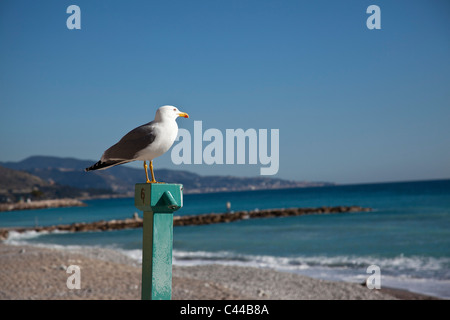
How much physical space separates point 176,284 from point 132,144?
803cm

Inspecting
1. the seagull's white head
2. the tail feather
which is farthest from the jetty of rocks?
the seagull's white head

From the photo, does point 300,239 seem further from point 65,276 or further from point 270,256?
point 65,276

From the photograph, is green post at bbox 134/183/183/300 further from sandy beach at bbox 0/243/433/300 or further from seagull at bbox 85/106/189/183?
sandy beach at bbox 0/243/433/300

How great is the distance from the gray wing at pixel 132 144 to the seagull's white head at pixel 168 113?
81mm

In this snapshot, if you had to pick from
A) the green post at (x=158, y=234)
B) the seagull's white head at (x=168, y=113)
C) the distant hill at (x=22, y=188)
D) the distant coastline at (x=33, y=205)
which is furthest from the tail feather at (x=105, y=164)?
the distant hill at (x=22, y=188)

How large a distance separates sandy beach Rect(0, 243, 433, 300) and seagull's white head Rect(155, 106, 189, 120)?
6468 mm

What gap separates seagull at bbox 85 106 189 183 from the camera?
2.71 meters

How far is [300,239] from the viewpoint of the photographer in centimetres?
2312

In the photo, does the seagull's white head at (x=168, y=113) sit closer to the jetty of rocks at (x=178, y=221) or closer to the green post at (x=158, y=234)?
the green post at (x=158, y=234)

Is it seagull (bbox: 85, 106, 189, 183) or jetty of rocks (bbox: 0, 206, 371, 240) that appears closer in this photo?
seagull (bbox: 85, 106, 189, 183)

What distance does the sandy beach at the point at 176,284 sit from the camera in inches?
352
